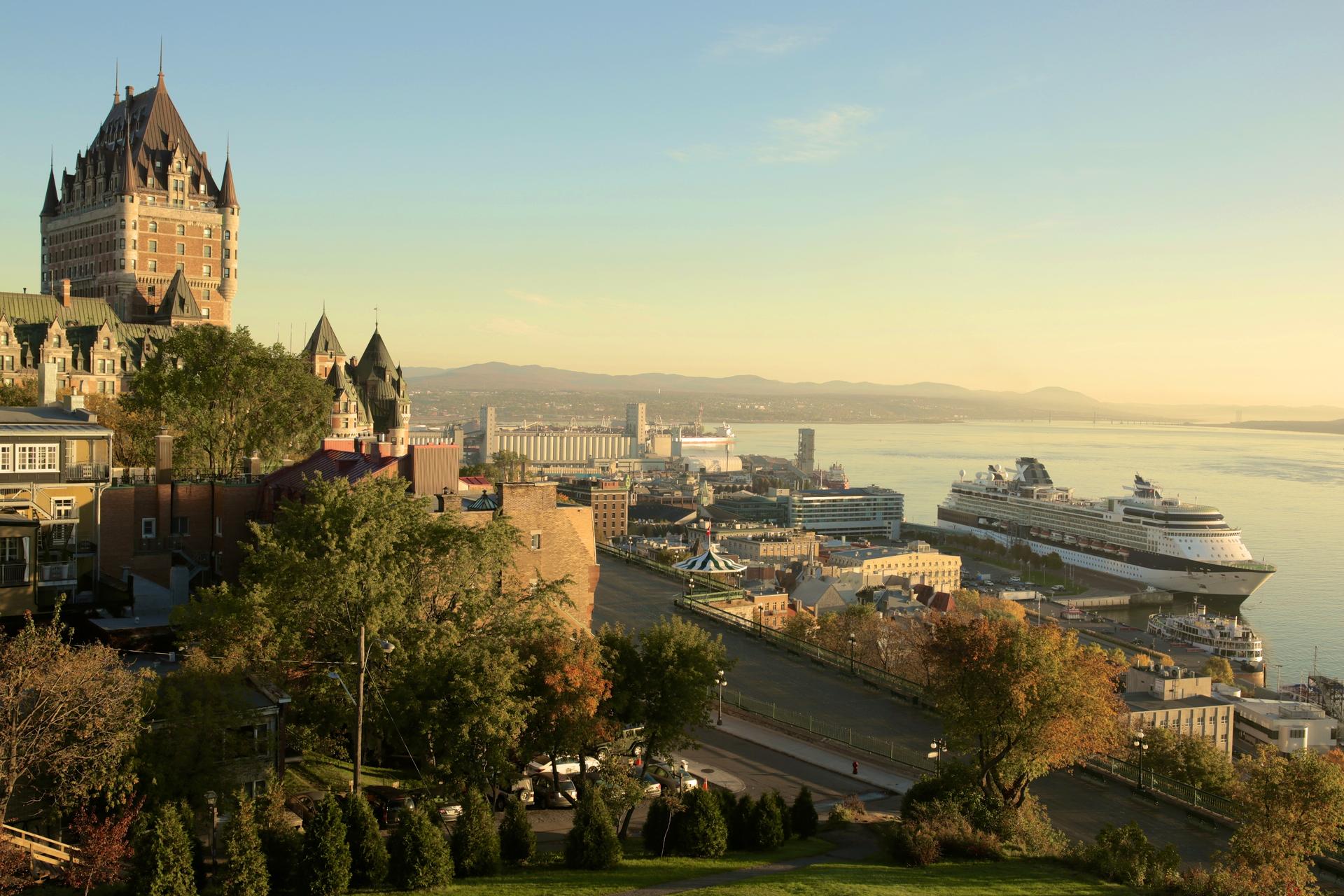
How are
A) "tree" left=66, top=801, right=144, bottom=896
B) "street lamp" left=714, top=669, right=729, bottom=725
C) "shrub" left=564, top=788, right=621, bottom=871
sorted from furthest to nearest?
"street lamp" left=714, top=669, right=729, bottom=725 < "shrub" left=564, top=788, right=621, bottom=871 < "tree" left=66, top=801, right=144, bottom=896

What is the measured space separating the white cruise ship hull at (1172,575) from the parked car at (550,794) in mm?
88078

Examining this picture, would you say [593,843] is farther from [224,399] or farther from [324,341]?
[324,341]

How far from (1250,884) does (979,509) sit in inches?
4795

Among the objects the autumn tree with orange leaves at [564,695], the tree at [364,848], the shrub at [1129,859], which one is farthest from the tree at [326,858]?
the shrub at [1129,859]

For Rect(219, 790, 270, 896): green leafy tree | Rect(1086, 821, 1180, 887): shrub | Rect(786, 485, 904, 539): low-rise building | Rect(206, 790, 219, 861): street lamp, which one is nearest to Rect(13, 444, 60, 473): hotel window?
Rect(206, 790, 219, 861): street lamp

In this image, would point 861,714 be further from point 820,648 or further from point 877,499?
point 877,499

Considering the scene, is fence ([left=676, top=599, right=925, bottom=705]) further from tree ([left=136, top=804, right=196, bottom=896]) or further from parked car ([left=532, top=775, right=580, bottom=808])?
tree ([left=136, top=804, right=196, bottom=896])

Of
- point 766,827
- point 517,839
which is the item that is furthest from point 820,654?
point 517,839

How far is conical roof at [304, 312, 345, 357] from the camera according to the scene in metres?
87.8

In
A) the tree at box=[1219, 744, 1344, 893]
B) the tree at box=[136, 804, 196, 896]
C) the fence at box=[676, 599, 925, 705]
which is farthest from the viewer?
the fence at box=[676, 599, 925, 705]

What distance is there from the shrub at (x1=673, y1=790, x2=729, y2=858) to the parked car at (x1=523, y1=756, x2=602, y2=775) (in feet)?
14.7

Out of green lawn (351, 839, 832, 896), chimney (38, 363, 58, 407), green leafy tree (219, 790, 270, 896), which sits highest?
chimney (38, 363, 58, 407)

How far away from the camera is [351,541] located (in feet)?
61.3

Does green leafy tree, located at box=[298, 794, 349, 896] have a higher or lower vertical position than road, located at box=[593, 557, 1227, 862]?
A: higher
